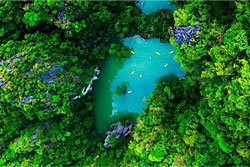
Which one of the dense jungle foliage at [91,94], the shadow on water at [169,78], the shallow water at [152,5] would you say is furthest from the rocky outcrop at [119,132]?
the shallow water at [152,5]

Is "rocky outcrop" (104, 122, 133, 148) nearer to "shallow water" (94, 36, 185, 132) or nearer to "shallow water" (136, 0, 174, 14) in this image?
"shallow water" (94, 36, 185, 132)

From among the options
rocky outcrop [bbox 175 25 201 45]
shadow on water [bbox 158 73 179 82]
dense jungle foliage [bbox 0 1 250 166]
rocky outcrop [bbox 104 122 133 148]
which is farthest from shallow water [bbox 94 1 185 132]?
rocky outcrop [bbox 175 25 201 45]

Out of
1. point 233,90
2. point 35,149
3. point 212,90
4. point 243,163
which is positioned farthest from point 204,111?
point 35,149

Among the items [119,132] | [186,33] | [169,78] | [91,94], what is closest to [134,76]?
[169,78]

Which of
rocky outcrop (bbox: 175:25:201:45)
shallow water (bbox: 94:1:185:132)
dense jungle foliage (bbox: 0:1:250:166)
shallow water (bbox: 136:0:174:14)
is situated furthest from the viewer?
shallow water (bbox: 94:1:185:132)

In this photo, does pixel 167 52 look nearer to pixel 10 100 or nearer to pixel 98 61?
pixel 98 61

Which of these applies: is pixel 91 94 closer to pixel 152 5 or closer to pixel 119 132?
pixel 119 132

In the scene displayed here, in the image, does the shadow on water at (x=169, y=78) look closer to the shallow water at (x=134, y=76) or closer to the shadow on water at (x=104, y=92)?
the shallow water at (x=134, y=76)
